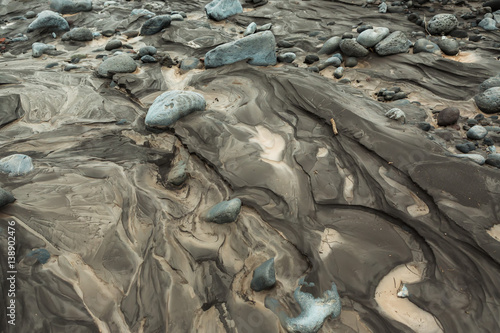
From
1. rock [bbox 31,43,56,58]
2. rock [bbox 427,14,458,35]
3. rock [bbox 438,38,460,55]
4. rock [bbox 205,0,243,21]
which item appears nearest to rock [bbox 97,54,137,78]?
rock [bbox 31,43,56,58]

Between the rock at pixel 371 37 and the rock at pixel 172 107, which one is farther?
the rock at pixel 371 37

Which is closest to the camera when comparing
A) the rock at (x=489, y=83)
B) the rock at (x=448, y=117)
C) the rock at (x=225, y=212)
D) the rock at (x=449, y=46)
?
the rock at (x=225, y=212)

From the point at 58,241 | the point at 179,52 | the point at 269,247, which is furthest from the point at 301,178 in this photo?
the point at 179,52

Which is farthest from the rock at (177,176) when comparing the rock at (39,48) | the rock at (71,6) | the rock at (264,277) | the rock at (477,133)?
the rock at (71,6)

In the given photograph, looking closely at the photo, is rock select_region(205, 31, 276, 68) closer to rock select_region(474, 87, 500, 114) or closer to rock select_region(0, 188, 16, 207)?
rock select_region(474, 87, 500, 114)

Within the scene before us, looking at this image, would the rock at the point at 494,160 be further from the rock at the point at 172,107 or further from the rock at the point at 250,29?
the rock at the point at 250,29

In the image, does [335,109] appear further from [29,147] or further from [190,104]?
[29,147]

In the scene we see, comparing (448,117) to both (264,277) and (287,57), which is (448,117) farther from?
(264,277)
